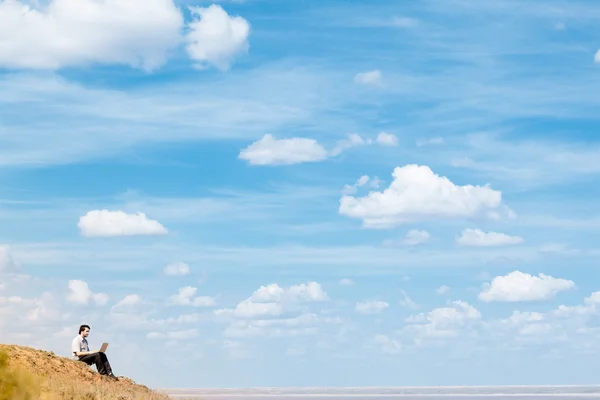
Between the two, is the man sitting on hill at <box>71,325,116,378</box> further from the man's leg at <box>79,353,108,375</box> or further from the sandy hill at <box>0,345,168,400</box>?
the sandy hill at <box>0,345,168,400</box>

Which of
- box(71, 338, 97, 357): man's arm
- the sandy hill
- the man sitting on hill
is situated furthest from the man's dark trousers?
box(71, 338, 97, 357): man's arm

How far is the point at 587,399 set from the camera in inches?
5359

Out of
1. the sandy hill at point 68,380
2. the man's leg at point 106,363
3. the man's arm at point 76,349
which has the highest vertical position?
the man's arm at point 76,349

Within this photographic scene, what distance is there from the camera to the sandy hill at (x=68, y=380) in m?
31.8

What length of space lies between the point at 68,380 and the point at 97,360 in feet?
13.1

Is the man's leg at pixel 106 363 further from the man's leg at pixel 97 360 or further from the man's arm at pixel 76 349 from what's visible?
the man's arm at pixel 76 349

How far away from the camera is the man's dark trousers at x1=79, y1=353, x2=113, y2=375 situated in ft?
126

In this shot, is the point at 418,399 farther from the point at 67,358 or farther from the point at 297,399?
the point at 67,358

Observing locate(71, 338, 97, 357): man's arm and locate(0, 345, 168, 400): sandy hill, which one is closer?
locate(0, 345, 168, 400): sandy hill

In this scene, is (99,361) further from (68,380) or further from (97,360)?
(68,380)

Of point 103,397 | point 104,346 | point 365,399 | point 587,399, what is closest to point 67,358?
point 104,346

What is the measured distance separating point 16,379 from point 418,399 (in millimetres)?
136987

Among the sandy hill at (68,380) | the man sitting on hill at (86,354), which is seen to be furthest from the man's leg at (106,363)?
the sandy hill at (68,380)

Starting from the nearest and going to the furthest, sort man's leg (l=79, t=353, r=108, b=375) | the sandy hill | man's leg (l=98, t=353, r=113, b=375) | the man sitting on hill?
1. the sandy hill
2. the man sitting on hill
3. man's leg (l=79, t=353, r=108, b=375)
4. man's leg (l=98, t=353, r=113, b=375)
